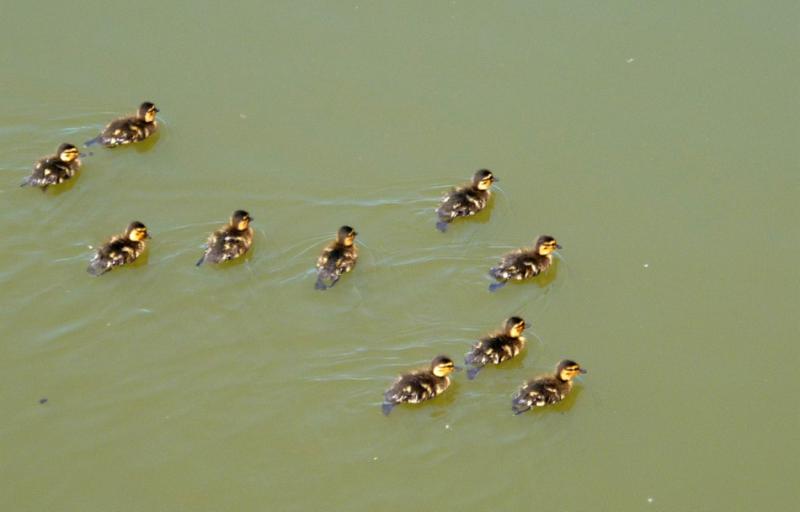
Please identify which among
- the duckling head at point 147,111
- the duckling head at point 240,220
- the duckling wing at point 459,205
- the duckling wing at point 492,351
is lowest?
the duckling wing at point 492,351

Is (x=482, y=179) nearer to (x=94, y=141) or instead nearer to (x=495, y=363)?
(x=495, y=363)

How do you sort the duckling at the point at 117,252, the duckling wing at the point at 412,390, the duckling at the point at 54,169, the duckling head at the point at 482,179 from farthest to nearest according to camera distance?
the duckling head at the point at 482,179, the duckling at the point at 54,169, the duckling at the point at 117,252, the duckling wing at the point at 412,390

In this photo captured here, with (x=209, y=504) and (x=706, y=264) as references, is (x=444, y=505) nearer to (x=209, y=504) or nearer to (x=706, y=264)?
(x=209, y=504)

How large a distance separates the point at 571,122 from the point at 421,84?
863 mm

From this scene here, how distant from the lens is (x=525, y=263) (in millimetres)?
6145

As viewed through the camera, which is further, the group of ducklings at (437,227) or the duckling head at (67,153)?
the duckling head at (67,153)

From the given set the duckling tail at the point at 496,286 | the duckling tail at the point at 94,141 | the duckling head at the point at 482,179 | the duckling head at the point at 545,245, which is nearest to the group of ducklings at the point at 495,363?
the duckling tail at the point at 496,286

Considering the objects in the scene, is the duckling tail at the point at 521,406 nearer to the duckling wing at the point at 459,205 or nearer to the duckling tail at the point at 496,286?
the duckling tail at the point at 496,286

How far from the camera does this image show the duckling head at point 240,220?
6.15 m

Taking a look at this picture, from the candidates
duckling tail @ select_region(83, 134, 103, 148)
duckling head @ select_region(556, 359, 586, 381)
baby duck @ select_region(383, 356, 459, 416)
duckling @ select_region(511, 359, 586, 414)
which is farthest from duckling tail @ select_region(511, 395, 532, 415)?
duckling tail @ select_region(83, 134, 103, 148)

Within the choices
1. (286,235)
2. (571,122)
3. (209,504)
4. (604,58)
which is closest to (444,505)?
(209,504)

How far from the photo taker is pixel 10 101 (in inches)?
270

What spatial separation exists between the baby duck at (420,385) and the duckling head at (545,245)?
0.90m

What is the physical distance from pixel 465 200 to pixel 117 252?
171 cm
